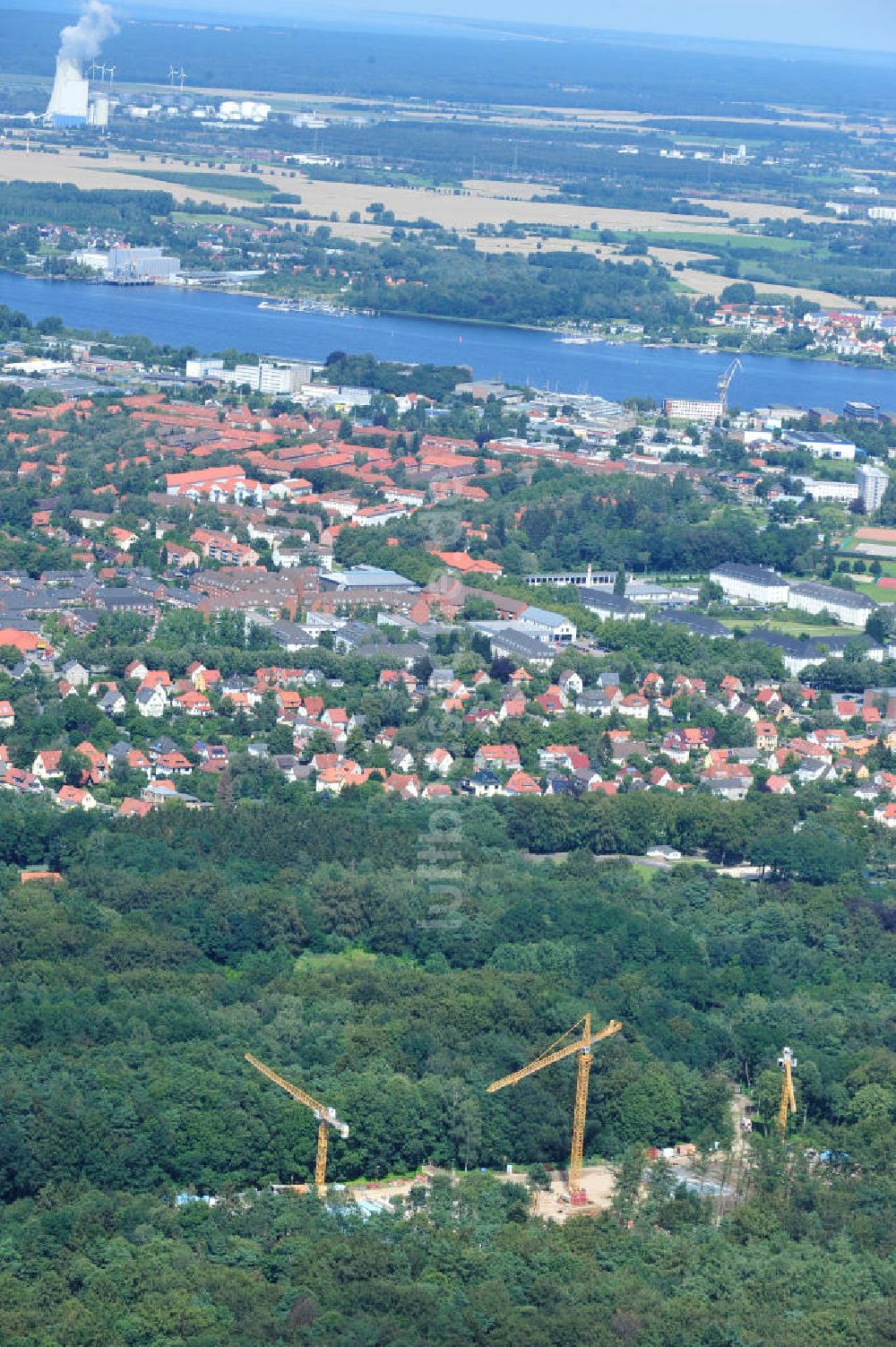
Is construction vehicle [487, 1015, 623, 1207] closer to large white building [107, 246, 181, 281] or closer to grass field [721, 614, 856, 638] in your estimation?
grass field [721, 614, 856, 638]

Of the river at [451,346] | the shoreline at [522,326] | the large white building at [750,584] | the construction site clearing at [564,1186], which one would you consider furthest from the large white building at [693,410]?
the construction site clearing at [564,1186]

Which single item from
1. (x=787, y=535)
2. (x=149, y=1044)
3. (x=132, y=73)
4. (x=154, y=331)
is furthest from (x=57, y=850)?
(x=132, y=73)

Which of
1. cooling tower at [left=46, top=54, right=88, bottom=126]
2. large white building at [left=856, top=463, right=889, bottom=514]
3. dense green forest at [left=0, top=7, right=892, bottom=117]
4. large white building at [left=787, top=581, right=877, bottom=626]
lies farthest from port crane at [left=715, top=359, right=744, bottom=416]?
dense green forest at [left=0, top=7, right=892, bottom=117]

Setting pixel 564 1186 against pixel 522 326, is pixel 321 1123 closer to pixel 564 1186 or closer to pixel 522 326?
pixel 564 1186

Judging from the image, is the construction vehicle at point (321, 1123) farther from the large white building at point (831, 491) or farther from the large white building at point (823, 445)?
the large white building at point (823, 445)

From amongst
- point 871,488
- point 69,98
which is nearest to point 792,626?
point 871,488

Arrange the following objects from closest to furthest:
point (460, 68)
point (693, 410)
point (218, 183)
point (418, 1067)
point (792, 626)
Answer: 1. point (418, 1067)
2. point (792, 626)
3. point (693, 410)
4. point (218, 183)
5. point (460, 68)

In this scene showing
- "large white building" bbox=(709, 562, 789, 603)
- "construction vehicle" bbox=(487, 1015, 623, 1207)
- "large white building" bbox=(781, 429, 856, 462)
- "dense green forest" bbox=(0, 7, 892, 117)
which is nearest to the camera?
"construction vehicle" bbox=(487, 1015, 623, 1207)
